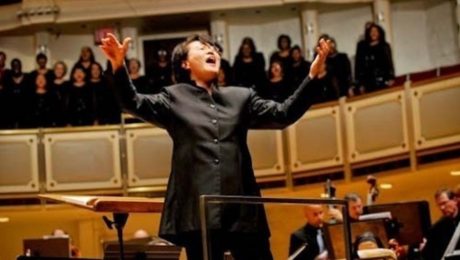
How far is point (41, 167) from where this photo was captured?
1179 cm

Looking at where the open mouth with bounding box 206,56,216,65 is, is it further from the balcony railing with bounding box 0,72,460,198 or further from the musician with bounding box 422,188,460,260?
the balcony railing with bounding box 0,72,460,198

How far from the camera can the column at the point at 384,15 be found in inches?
517

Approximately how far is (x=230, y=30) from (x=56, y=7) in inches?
102

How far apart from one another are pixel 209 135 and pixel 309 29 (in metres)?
10.5

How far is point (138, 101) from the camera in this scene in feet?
10.2

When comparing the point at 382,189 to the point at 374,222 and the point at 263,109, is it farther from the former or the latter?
the point at 263,109

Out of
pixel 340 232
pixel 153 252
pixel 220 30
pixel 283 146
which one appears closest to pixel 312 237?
pixel 340 232

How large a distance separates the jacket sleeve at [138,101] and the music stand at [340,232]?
2.57 metres

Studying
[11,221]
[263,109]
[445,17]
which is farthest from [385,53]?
[263,109]

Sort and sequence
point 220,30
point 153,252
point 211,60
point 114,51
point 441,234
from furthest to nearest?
1. point 220,30
2. point 441,234
3. point 153,252
4. point 211,60
5. point 114,51

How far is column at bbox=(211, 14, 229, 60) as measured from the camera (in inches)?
535

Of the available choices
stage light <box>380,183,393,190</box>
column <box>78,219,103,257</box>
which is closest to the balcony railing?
stage light <box>380,183,393,190</box>

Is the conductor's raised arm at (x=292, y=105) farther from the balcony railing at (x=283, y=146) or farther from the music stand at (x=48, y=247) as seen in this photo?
the balcony railing at (x=283, y=146)

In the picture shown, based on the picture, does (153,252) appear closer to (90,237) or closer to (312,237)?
(312,237)
